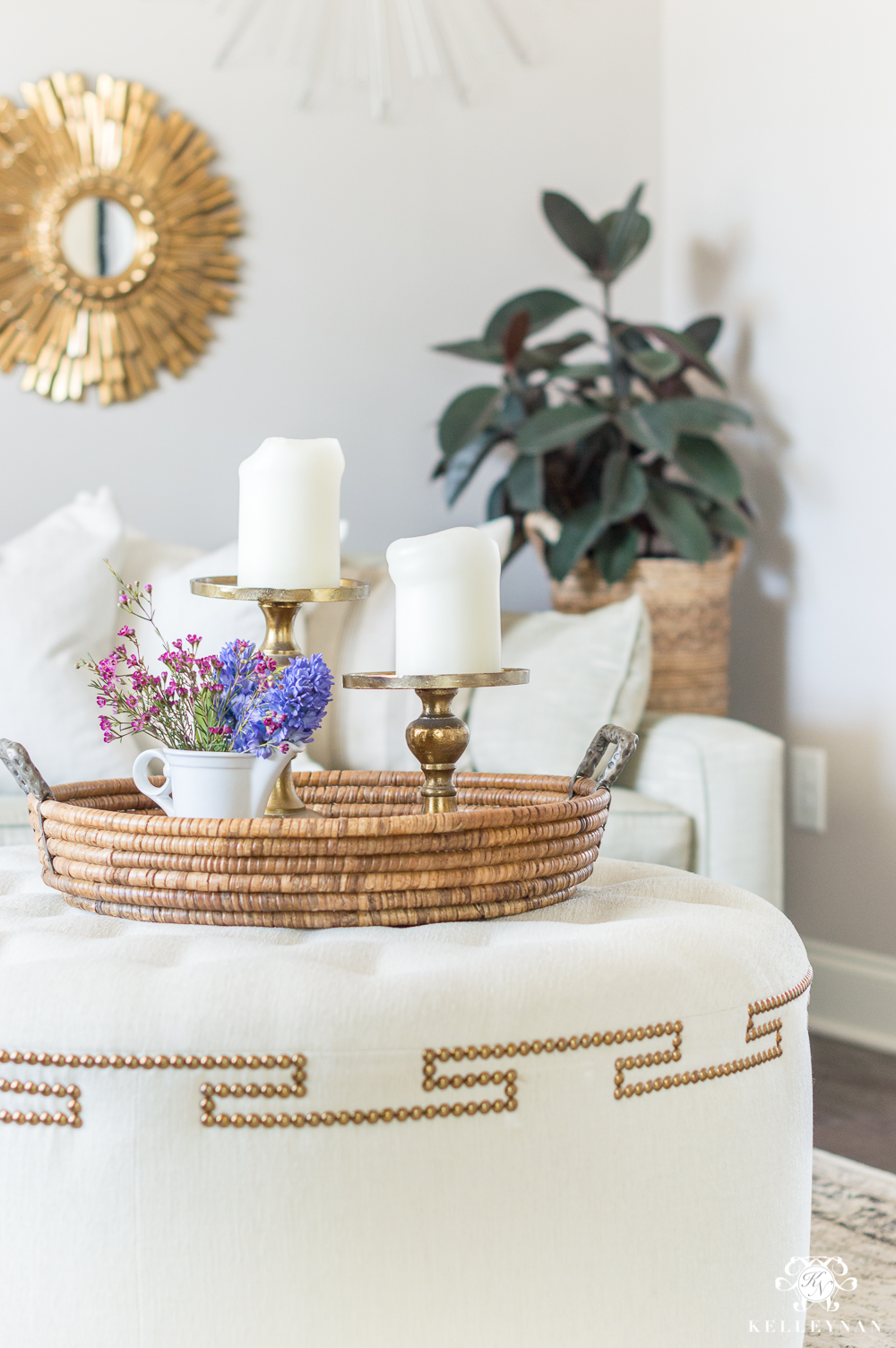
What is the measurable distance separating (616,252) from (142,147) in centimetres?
93

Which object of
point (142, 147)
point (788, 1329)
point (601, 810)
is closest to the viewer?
point (788, 1329)

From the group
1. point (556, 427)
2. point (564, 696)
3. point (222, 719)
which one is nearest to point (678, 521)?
point (556, 427)

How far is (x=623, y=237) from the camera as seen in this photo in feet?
7.82

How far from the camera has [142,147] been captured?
2340 millimetres

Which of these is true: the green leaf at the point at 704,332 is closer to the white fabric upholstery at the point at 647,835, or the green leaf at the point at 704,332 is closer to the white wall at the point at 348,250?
the white wall at the point at 348,250

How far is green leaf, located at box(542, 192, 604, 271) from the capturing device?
240 cm

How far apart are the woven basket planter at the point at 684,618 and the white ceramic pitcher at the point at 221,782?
4.77ft

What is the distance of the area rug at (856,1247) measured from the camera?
49.1 inches

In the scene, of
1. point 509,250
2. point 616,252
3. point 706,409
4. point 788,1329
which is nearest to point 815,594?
point 706,409

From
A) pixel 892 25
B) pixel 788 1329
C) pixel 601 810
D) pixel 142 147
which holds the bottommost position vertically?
pixel 788 1329

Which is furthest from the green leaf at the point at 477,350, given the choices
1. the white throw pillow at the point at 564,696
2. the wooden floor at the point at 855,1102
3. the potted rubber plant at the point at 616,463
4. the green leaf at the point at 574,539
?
the wooden floor at the point at 855,1102

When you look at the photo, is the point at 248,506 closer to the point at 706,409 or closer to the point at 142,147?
the point at 706,409

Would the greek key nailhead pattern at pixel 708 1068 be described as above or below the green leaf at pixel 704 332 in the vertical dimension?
below

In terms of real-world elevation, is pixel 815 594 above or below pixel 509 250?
below
